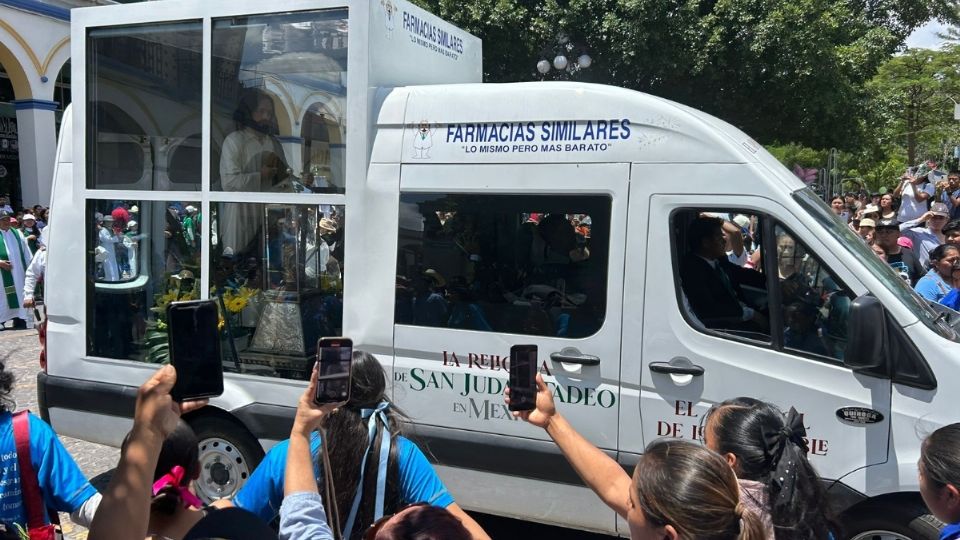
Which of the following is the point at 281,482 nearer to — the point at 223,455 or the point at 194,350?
the point at 194,350

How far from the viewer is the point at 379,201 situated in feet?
13.8

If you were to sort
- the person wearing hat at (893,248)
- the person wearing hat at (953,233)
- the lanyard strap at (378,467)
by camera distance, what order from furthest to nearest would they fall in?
1. the person wearing hat at (893,248)
2. the person wearing hat at (953,233)
3. the lanyard strap at (378,467)

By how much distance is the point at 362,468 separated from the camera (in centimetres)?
237

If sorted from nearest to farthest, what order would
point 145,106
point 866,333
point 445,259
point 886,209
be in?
point 866,333, point 445,259, point 145,106, point 886,209

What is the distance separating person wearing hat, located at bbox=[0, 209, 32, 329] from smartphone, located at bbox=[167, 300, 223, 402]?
37.9 feet

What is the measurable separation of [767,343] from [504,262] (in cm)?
131

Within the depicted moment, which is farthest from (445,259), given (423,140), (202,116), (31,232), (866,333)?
(31,232)

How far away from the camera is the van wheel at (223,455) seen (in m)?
4.62

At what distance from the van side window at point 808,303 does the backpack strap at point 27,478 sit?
9.68 ft

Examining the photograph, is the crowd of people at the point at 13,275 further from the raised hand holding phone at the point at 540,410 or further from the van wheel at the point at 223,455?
the raised hand holding phone at the point at 540,410

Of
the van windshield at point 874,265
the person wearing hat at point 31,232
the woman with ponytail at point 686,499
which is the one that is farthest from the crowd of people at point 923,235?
the person wearing hat at point 31,232

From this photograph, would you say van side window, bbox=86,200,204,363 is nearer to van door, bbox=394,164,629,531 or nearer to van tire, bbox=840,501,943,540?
van door, bbox=394,164,629,531

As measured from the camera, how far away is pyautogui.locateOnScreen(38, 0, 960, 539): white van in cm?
352

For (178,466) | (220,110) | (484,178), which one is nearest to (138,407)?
(178,466)
